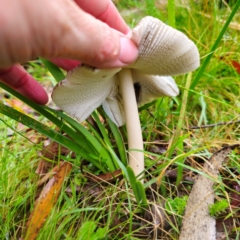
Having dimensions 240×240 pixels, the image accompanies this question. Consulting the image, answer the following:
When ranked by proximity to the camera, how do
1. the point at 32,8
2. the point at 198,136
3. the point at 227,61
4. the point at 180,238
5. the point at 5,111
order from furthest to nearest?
the point at 227,61, the point at 198,136, the point at 5,111, the point at 180,238, the point at 32,8

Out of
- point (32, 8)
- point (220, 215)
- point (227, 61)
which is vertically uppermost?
point (32, 8)

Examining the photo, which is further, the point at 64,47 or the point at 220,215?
the point at 220,215

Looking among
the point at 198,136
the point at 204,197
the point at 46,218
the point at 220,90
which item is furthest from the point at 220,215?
the point at 220,90

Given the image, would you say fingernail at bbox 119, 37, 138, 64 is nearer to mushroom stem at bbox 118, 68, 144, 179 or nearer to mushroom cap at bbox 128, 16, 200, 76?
mushroom cap at bbox 128, 16, 200, 76

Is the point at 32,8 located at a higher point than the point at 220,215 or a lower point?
higher

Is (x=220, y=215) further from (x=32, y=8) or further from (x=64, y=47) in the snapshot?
(x=32, y=8)

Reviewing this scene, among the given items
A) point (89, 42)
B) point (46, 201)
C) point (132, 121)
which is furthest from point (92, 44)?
point (46, 201)

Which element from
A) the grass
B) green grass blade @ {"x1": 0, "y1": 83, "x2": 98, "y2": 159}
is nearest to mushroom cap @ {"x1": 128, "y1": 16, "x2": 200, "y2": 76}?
the grass
